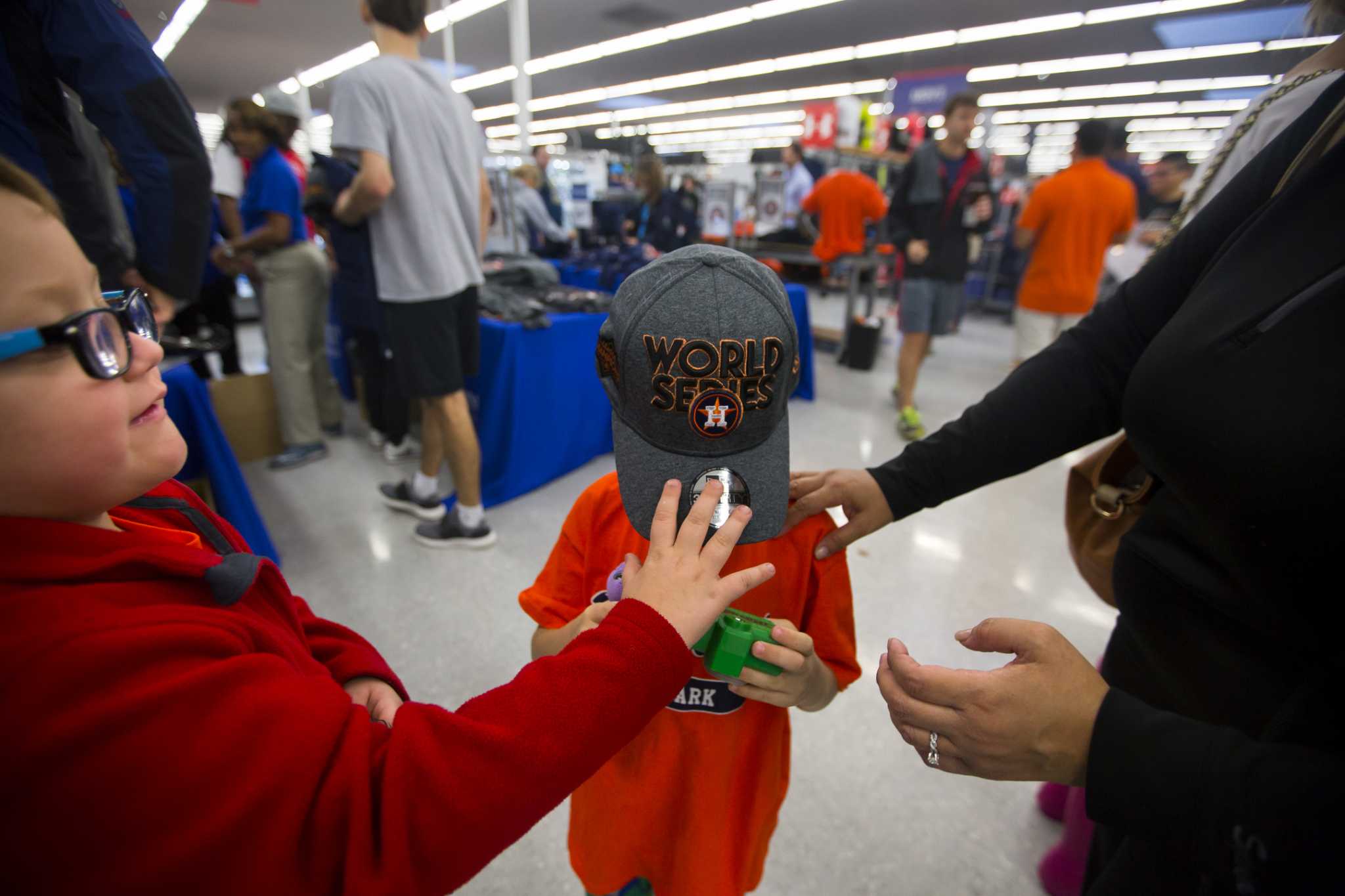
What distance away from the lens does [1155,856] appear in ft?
1.84

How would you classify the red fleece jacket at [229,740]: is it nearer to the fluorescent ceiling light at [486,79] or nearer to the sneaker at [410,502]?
the sneaker at [410,502]

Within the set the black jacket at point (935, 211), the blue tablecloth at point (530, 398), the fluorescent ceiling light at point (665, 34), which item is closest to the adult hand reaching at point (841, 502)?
the blue tablecloth at point (530, 398)

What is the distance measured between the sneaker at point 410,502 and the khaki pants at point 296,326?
0.66 meters

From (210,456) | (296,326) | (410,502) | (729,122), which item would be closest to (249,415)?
(296,326)

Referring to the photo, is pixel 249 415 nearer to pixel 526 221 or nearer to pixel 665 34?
pixel 526 221

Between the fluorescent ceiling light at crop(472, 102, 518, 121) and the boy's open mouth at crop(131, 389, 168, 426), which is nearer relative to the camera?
the boy's open mouth at crop(131, 389, 168, 426)

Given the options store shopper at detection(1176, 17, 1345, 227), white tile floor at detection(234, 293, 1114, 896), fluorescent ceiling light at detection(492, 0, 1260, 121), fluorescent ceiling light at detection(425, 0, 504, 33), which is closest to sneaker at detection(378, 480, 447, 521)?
white tile floor at detection(234, 293, 1114, 896)

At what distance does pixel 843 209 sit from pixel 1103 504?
4279 millimetres

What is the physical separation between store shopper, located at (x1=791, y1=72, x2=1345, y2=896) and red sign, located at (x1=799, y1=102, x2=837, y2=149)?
22.1ft

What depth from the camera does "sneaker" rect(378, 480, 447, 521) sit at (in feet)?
7.90

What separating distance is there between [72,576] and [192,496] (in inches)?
11.0

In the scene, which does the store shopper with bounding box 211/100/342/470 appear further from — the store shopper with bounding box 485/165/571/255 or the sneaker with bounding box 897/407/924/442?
the sneaker with bounding box 897/407/924/442

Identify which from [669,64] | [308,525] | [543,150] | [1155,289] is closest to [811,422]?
[308,525]

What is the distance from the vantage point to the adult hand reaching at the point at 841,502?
722 millimetres
